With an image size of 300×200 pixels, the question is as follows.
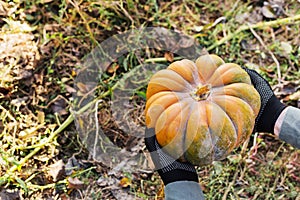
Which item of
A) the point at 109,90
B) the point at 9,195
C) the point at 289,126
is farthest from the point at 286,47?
the point at 9,195

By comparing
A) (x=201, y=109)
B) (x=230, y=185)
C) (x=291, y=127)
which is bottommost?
(x=230, y=185)

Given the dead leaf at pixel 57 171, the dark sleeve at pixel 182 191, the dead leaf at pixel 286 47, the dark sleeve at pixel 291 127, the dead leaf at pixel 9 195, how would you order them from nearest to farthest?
the dark sleeve at pixel 182 191 → the dark sleeve at pixel 291 127 → the dead leaf at pixel 9 195 → the dead leaf at pixel 57 171 → the dead leaf at pixel 286 47

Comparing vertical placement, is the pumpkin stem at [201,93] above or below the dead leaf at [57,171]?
above

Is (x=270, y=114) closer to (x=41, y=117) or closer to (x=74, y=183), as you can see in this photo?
(x=74, y=183)

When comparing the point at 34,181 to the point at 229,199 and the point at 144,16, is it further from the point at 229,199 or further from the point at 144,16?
the point at 144,16

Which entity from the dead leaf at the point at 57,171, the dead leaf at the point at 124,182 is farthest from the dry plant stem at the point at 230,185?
the dead leaf at the point at 57,171

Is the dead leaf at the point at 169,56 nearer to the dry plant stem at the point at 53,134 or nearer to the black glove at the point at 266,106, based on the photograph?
the dry plant stem at the point at 53,134
